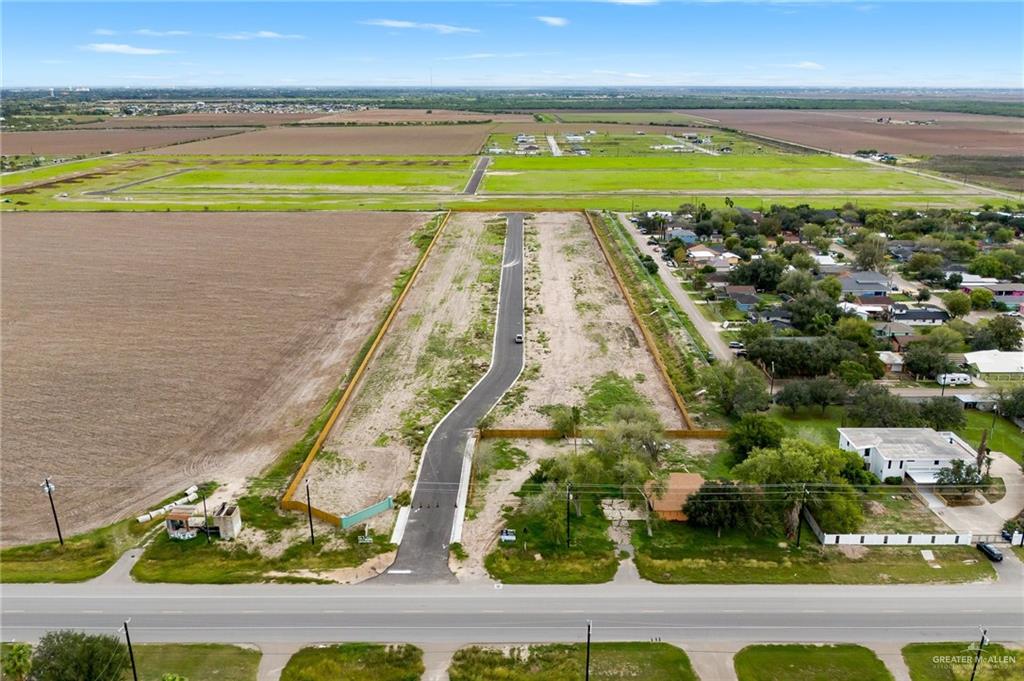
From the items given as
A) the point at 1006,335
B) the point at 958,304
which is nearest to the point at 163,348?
the point at 1006,335

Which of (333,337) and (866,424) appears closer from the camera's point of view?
(866,424)

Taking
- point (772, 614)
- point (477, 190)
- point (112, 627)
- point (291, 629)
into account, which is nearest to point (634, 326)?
point (772, 614)

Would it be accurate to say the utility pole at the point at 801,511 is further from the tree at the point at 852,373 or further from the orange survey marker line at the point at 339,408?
the orange survey marker line at the point at 339,408

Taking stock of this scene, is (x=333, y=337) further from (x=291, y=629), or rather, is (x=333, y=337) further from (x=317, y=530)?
(x=291, y=629)

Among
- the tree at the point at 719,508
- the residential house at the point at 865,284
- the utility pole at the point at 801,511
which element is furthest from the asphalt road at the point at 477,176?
the utility pole at the point at 801,511

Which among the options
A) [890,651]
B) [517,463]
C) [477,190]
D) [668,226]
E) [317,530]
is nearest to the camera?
[890,651]

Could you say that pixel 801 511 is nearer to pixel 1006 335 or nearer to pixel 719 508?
pixel 719 508

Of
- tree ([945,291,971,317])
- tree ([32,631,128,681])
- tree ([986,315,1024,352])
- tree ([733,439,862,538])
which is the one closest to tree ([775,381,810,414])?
tree ([733,439,862,538])
